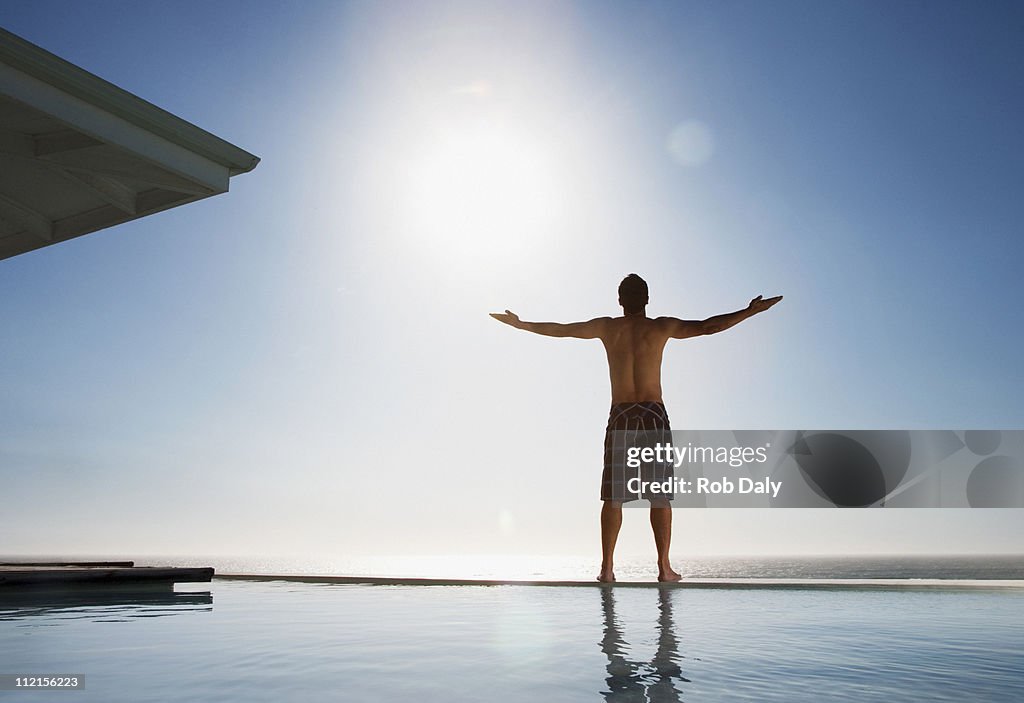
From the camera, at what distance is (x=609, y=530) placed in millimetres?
7043

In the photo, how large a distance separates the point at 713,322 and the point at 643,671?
4839mm

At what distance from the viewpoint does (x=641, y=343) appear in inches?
288

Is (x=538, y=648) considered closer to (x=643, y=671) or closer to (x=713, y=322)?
(x=643, y=671)

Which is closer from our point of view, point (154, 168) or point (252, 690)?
point (252, 690)

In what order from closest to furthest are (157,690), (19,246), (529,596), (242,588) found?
(157,690)
(19,246)
(529,596)
(242,588)

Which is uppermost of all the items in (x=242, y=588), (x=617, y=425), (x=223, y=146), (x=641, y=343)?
(x=223, y=146)

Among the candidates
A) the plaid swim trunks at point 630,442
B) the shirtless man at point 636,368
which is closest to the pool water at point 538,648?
the shirtless man at point 636,368

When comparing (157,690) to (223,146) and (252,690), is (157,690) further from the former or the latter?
(223,146)

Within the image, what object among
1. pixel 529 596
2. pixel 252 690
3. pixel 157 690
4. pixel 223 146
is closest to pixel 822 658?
pixel 252 690

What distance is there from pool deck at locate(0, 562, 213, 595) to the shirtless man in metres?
4.74

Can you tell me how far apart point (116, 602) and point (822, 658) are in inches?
225

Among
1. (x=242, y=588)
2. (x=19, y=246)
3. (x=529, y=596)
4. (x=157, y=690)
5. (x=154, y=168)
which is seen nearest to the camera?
(x=157, y=690)

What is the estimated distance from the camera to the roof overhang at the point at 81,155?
11.6 ft

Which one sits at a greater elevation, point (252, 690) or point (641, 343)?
point (641, 343)
